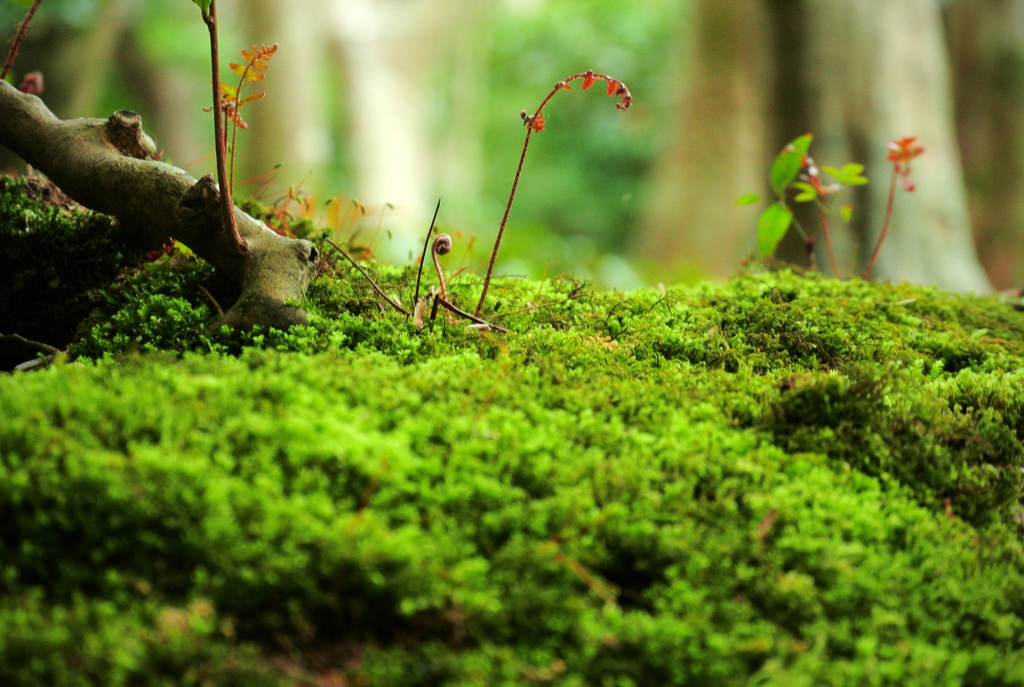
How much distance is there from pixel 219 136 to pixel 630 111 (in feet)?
23.9

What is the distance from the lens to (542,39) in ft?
57.4

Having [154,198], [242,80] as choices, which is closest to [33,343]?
[154,198]

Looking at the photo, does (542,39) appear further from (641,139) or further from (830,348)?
(830,348)

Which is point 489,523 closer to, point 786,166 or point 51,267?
point 51,267

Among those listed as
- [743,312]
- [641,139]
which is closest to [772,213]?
[743,312]

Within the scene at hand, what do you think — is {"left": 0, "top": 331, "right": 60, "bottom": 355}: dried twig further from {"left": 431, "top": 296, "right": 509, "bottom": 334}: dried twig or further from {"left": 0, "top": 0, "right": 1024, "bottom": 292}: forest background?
{"left": 431, "top": 296, "right": 509, "bottom": 334}: dried twig

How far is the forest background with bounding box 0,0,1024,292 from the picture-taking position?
4473mm

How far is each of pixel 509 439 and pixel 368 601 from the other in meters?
0.38

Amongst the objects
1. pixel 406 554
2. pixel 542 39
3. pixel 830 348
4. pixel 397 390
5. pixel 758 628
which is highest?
pixel 542 39

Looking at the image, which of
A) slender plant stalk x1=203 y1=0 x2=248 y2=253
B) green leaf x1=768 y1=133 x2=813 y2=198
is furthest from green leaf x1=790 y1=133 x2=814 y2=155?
slender plant stalk x1=203 y1=0 x2=248 y2=253

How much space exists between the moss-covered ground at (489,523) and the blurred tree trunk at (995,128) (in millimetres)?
6132

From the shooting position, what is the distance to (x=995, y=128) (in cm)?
672

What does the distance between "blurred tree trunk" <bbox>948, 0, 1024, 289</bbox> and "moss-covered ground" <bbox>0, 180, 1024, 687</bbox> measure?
20.1 feet

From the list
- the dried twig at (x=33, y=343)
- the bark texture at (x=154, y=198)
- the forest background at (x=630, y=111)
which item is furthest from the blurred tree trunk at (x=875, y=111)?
the dried twig at (x=33, y=343)
